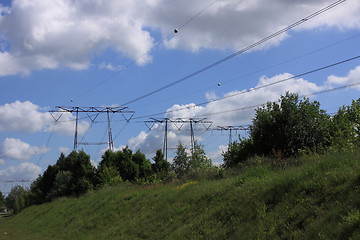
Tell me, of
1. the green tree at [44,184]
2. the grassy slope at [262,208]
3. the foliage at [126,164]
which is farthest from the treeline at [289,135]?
the green tree at [44,184]

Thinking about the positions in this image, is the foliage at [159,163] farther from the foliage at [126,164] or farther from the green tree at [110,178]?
the green tree at [110,178]

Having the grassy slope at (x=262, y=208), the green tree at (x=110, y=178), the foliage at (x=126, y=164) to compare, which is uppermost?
the foliage at (x=126, y=164)

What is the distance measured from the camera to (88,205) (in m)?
32.9

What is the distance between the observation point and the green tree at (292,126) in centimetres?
2911

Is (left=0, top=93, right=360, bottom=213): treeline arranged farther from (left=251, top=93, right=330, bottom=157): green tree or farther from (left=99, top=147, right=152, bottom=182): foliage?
(left=99, top=147, right=152, bottom=182): foliage

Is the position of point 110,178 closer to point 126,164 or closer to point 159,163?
point 126,164

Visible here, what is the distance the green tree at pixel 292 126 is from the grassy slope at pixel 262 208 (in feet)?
32.2

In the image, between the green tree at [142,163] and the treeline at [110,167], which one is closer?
the treeline at [110,167]

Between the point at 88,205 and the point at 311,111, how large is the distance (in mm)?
20108

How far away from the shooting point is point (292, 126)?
29578 mm

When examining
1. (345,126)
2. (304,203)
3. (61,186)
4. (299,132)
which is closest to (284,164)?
(304,203)

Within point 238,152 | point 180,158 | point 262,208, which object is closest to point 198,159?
point 180,158

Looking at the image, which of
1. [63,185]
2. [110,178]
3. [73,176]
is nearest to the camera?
[110,178]

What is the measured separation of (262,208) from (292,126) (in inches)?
718
